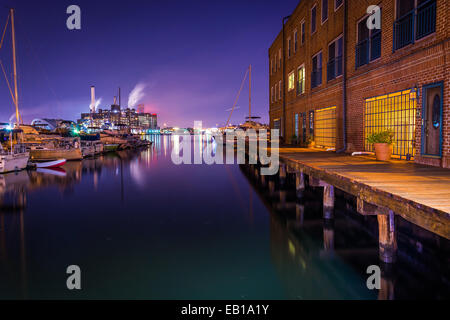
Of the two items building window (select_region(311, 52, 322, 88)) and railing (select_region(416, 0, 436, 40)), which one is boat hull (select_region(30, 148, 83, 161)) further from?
railing (select_region(416, 0, 436, 40))

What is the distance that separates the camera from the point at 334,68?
18.1 meters

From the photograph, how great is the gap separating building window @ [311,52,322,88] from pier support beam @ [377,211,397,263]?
50.1 ft

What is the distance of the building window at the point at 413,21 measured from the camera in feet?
33.1

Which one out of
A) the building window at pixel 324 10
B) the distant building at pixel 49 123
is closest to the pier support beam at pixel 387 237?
the building window at pixel 324 10

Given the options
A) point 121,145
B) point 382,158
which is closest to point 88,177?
point 382,158

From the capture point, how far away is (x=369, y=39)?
14016 mm

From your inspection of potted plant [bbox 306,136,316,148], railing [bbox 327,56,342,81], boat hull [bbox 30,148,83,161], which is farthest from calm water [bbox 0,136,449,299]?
boat hull [bbox 30,148,83,161]

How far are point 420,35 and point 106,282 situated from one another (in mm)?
11491

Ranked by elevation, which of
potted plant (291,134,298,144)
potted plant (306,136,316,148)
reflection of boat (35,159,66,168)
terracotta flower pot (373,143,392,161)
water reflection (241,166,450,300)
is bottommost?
water reflection (241,166,450,300)

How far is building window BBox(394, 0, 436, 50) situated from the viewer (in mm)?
10078

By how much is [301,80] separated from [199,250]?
748 inches

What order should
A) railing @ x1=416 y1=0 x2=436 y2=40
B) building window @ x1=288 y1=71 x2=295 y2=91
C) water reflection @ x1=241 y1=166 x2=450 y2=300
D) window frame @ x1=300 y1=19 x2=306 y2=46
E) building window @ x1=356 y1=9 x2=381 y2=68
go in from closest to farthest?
1. water reflection @ x1=241 y1=166 x2=450 y2=300
2. railing @ x1=416 y1=0 x2=436 y2=40
3. building window @ x1=356 y1=9 x2=381 y2=68
4. window frame @ x1=300 y1=19 x2=306 y2=46
5. building window @ x1=288 y1=71 x2=295 y2=91

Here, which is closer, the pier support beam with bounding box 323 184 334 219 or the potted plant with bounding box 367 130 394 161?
the pier support beam with bounding box 323 184 334 219
